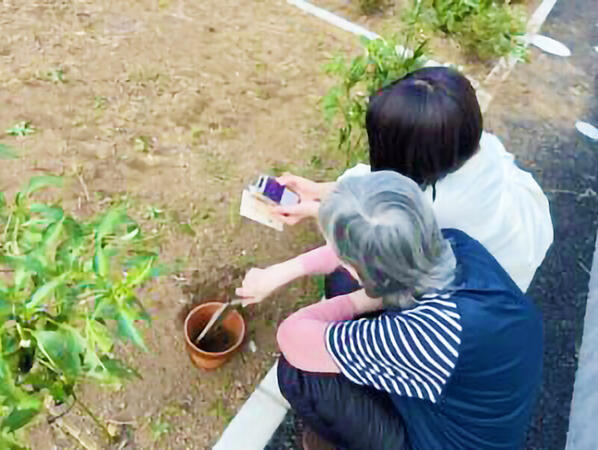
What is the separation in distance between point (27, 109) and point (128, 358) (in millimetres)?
1369

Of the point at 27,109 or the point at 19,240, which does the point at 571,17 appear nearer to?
the point at 27,109

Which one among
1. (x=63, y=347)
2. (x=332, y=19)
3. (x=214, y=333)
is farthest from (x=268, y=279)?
(x=332, y=19)

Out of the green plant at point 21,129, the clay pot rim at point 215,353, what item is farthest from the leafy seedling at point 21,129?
the clay pot rim at point 215,353

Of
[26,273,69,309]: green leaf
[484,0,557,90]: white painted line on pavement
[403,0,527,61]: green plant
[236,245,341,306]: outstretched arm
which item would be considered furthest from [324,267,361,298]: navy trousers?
[484,0,557,90]: white painted line on pavement

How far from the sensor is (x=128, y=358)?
250 cm

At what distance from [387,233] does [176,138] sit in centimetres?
194

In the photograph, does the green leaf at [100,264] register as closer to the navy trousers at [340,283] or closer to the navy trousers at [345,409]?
the navy trousers at [345,409]

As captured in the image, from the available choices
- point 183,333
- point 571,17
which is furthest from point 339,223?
point 571,17

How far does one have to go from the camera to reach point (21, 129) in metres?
3.20

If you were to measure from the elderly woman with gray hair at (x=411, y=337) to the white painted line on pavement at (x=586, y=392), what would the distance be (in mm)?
658

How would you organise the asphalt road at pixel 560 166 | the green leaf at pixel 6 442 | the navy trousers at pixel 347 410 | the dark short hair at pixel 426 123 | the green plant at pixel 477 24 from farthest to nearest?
1. the green plant at pixel 477 24
2. the asphalt road at pixel 560 166
3. the navy trousers at pixel 347 410
4. the dark short hair at pixel 426 123
5. the green leaf at pixel 6 442

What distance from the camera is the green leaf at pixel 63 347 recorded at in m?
1.44

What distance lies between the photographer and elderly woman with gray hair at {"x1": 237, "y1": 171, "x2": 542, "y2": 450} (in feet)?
5.29

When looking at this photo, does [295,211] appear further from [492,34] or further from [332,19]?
[332,19]
